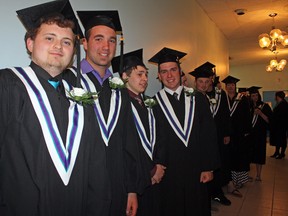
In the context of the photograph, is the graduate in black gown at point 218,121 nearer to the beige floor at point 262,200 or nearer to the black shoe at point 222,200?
the black shoe at point 222,200

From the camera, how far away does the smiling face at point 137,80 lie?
236cm

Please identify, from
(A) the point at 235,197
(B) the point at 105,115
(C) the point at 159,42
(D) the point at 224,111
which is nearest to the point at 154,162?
(B) the point at 105,115

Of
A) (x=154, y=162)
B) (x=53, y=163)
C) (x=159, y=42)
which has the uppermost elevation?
(x=159, y=42)

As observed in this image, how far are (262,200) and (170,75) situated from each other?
2.80 meters

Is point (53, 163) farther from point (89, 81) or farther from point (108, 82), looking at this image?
point (108, 82)

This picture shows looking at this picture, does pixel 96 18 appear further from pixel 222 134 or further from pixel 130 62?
pixel 222 134

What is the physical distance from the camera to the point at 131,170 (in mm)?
1946

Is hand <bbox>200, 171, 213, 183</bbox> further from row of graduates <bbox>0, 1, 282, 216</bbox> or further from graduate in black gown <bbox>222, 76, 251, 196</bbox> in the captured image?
graduate in black gown <bbox>222, 76, 251, 196</bbox>

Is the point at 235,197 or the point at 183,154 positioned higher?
the point at 183,154

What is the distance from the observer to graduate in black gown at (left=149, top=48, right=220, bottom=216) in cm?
263

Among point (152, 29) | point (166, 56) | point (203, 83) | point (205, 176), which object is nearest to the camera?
point (205, 176)

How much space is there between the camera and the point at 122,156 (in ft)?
5.99

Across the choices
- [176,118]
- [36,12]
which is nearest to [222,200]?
[176,118]

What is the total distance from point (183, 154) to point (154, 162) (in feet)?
1.18
